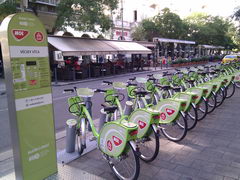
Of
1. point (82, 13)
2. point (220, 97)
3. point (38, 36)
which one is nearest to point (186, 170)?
point (38, 36)

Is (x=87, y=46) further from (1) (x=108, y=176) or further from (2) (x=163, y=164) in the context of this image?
(1) (x=108, y=176)

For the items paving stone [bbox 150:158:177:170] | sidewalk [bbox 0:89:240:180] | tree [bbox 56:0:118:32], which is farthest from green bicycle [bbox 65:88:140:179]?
tree [bbox 56:0:118:32]

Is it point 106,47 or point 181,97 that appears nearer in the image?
point 181,97

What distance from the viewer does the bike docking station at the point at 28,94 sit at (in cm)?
227

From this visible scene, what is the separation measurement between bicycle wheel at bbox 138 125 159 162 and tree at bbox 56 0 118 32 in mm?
14661

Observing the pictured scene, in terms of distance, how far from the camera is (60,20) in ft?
56.7

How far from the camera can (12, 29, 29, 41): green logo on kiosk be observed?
7.38 ft

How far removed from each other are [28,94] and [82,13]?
52.6 ft

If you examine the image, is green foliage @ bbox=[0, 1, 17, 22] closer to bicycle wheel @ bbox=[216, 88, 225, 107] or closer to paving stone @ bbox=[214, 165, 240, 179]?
bicycle wheel @ bbox=[216, 88, 225, 107]

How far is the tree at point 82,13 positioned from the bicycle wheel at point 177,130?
45.6 feet

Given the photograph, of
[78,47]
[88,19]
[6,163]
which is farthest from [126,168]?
[88,19]

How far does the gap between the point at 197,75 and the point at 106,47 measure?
11.2 metres

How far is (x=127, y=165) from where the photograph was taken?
3211mm

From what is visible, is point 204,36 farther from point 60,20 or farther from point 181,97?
point 181,97
